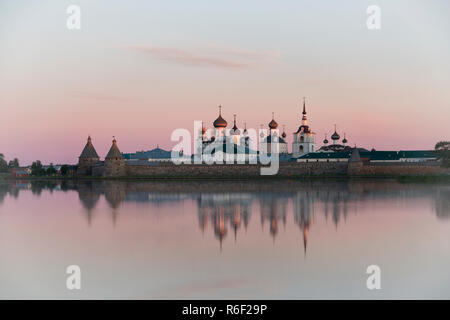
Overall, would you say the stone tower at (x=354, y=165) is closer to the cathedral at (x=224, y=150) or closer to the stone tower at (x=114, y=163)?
the cathedral at (x=224, y=150)

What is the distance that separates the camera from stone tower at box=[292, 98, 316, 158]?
51.8 metres

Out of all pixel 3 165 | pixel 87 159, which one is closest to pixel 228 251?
pixel 87 159

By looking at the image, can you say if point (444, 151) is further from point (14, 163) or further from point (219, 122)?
point (14, 163)

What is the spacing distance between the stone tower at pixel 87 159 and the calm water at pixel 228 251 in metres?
26.3

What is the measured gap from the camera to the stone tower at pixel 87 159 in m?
43.2

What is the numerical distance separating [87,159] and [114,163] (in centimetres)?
372

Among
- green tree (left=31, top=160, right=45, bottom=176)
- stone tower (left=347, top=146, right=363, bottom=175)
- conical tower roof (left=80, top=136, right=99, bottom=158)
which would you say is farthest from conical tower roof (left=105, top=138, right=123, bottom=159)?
stone tower (left=347, top=146, right=363, bottom=175)

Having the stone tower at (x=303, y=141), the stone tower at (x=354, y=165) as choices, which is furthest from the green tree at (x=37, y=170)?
the stone tower at (x=354, y=165)

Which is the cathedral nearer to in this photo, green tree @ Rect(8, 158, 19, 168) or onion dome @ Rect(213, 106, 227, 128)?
onion dome @ Rect(213, 106, 227, 128)

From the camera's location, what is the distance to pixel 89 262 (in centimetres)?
904

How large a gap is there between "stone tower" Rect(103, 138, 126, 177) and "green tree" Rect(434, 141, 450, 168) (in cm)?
2360
